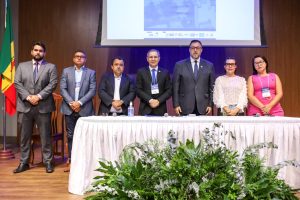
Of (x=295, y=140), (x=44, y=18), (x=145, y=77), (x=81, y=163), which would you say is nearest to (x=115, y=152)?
(x=81, y=163)

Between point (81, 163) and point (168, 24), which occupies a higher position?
point (168, 24)

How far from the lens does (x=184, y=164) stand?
1321 mm

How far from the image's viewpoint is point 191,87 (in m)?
4.50

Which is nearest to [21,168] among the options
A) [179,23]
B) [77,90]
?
[77,90]

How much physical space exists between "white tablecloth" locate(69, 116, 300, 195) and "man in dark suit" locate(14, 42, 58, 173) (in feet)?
3.77

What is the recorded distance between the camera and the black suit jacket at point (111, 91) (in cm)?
448

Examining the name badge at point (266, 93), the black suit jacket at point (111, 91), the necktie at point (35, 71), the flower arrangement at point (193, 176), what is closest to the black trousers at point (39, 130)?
the necktie at point (35, 71)

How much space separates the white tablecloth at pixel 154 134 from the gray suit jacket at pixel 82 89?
1060mm

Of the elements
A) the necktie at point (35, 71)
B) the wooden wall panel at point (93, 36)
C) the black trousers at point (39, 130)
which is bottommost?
the black trousers at point (39, 130)

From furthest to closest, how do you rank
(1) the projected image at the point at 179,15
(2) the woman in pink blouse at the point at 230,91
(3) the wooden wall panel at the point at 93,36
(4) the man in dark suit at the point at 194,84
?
1. (3) the wooden wall panel at the point at 93,36
2. (1) the projected image at the point at 179,15
3. (4) the man in dark suit at the point at 194,84
4. (2) the woman in pink blouse at the point at 230,91

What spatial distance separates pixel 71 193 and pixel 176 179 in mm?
2424

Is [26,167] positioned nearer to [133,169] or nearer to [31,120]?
[31,120]

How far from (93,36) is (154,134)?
3.30 m

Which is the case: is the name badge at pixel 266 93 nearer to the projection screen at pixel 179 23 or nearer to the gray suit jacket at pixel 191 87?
the gray suit jacket at pixel 191 87
